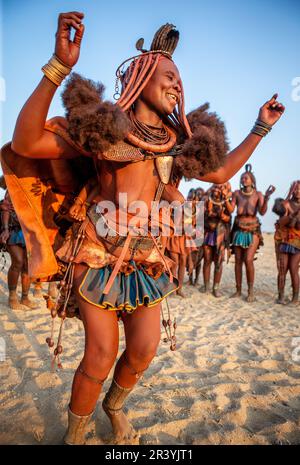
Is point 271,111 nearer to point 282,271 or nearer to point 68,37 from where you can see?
point 68,37

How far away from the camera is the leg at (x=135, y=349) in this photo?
197cm

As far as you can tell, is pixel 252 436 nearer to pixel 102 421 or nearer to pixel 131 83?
pixel 102 421

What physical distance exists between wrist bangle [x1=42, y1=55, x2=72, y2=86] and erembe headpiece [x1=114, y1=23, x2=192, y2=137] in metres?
0.41

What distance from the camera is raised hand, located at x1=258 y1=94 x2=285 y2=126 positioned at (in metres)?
2.00

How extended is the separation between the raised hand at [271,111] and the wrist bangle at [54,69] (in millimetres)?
1143

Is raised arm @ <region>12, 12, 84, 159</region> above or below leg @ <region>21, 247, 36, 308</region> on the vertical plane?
above

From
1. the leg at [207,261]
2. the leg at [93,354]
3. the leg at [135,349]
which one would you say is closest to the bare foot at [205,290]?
the leg at [207,261]

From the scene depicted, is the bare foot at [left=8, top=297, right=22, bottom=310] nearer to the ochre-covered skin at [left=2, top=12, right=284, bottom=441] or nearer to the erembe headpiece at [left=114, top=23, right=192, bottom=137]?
the ochre-covered skin at [left=2, top=12, right=284, bottom=441]

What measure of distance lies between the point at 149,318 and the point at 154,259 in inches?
14.2

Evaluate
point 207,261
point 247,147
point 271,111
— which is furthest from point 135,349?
point 207,261

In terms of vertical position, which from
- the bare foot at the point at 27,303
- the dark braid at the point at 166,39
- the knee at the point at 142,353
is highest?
the dark braid at the point at 166,39

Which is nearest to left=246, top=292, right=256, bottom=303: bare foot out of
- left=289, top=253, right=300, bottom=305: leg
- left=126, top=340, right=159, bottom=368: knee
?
left=289, top=253, right=300, bottom=305: leg

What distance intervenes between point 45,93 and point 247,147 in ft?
3.80

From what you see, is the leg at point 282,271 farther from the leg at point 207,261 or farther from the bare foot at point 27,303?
the bare foot at point 27,303
